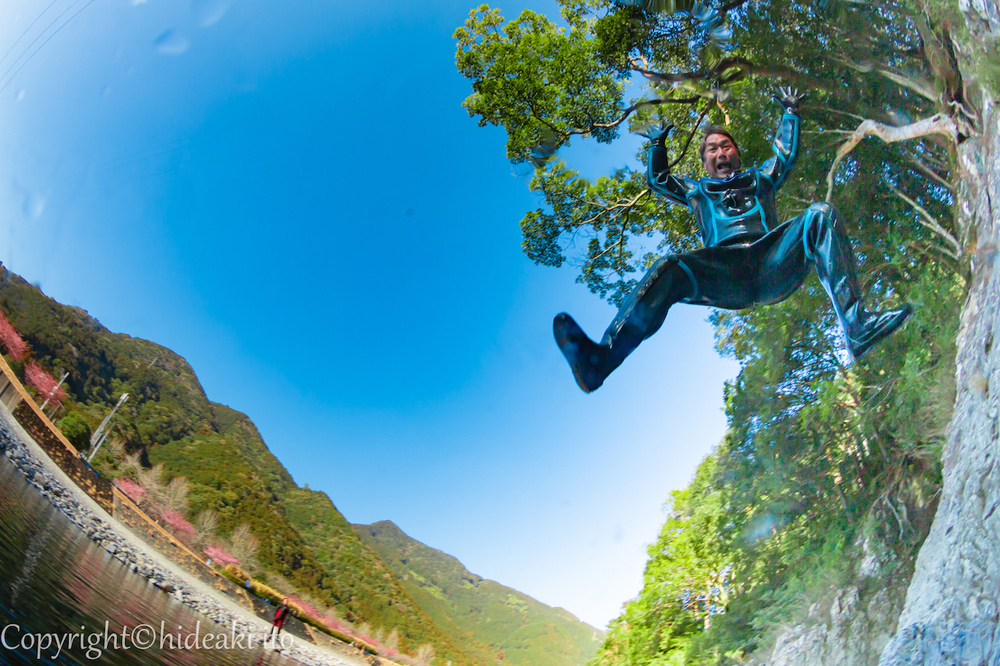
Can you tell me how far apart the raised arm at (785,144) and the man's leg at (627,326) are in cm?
93

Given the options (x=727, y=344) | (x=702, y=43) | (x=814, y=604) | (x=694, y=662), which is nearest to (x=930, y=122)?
(x=702, y=43)

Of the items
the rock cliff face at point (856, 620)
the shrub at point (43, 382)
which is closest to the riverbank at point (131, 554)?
the shrub at point (43, 382)

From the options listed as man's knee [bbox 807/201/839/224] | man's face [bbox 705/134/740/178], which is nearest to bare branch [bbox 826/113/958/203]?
man's face [bbox 705/134/740/178]

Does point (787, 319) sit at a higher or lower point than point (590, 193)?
lower

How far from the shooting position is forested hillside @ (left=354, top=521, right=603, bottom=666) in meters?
8.80

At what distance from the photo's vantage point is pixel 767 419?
4695 mm

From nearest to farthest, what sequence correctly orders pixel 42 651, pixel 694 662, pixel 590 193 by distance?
pixel 42 651, pixel 694 662, pixel 590 193

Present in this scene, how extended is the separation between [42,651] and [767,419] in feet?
17.8

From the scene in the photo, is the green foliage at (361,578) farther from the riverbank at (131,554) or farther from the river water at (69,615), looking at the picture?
the river water at (69,615)

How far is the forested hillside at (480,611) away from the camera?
8.80 meters

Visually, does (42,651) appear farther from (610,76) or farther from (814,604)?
(610,76)

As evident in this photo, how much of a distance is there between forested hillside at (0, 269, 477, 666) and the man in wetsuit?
970 centimetres

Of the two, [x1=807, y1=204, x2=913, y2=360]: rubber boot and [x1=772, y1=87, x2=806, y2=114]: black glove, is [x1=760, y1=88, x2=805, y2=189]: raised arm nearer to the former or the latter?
[x1=772, y1=87, x2=806, y2=114]: black glove

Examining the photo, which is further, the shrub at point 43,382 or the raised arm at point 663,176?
the shrub at point 43,382
